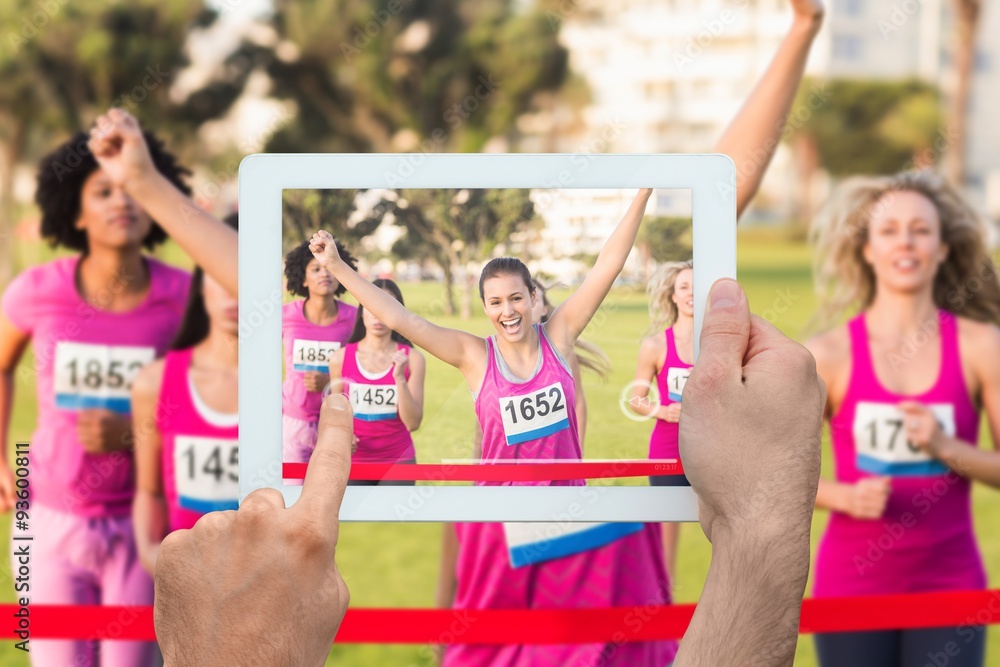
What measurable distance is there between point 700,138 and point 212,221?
52673 mm

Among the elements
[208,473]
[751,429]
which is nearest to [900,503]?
[751,429]

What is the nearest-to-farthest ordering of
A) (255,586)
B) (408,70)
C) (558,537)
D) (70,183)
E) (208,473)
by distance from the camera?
(255,586)
(558,537)
(208,473)
(70,183)
(408,70)

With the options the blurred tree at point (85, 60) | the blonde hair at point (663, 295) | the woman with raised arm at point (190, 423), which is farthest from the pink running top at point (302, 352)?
the blurred tree at point (85, 60)

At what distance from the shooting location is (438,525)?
5809mm

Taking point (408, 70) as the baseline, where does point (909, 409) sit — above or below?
below

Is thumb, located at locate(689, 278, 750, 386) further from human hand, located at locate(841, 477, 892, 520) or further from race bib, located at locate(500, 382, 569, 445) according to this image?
human hand, located at locate(841, 477, 892, 520)

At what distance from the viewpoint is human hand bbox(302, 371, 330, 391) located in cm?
134

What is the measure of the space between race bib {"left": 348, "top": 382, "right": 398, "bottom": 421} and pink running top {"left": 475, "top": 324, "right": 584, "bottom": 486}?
0.13m

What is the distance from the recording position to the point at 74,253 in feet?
10.9

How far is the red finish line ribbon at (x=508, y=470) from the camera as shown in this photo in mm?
1332

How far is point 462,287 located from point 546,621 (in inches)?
46.2

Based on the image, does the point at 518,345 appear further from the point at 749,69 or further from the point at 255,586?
the point at 749,69

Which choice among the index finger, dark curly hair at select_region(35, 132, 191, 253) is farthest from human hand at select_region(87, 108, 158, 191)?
the index finger

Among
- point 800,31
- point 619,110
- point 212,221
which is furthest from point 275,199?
point 619,110
